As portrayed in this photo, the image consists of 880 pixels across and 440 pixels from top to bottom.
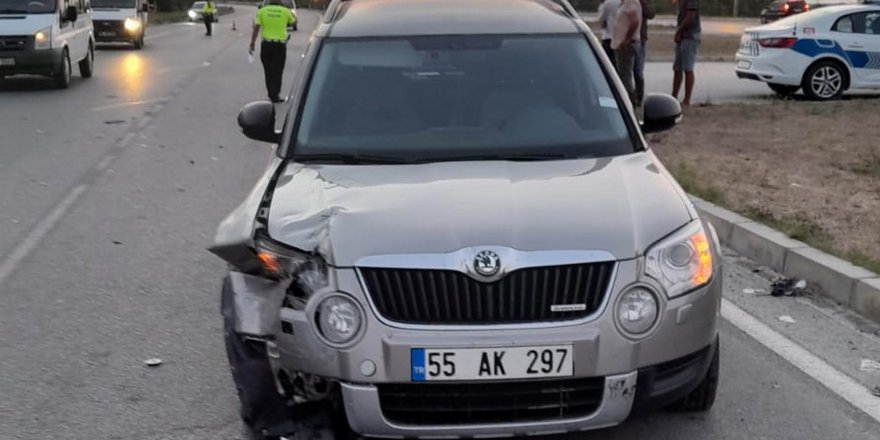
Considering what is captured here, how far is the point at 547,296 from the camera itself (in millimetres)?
3869

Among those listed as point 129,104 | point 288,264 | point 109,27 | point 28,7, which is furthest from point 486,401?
point 109,27

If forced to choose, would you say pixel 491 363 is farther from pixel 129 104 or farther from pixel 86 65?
pixel 86 65

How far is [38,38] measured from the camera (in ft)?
61.9

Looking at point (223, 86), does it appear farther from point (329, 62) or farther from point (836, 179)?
point (329, 62)

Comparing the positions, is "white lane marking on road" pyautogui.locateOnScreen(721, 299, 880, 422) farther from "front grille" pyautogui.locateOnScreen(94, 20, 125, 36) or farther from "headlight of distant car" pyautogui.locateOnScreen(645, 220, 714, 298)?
"front grille" pyautogui.locateOnScreen(94, 20, 125, 36)

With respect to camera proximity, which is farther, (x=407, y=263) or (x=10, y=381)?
(x=10, y=381)

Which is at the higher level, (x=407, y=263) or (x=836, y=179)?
(x=407, y=263)

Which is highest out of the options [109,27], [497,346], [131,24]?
[497,346]

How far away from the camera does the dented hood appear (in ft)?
13.1

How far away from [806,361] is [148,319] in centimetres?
347

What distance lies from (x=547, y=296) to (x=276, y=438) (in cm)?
121

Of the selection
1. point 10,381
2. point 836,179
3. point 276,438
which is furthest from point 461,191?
point 836,179

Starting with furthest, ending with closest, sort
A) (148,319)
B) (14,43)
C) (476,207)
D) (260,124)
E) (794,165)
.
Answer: (14,43) < (794,165) < (148,319) < (260,124) < (476,207)

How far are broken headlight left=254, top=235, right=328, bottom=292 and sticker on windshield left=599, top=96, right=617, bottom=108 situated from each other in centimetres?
193
